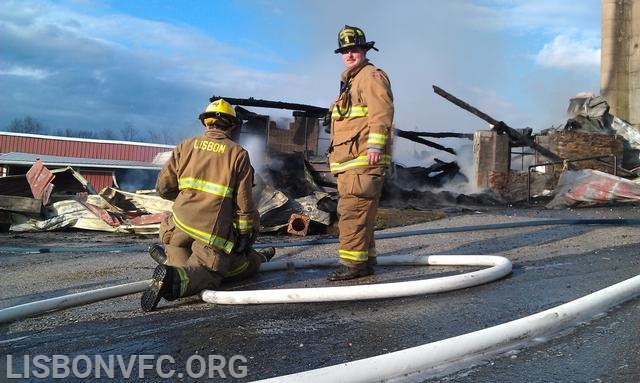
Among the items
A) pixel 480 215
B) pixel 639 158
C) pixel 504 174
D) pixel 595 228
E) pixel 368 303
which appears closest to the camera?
pixel 368 303

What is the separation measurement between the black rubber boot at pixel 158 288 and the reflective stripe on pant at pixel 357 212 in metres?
1.35

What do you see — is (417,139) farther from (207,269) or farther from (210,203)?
(207,269)

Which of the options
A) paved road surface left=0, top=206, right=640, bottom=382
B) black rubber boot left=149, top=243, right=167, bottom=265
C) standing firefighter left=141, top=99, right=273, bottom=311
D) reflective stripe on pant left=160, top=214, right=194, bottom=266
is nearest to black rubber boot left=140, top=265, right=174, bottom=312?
paved road surface left=0, top=206, right=640, bottom=382

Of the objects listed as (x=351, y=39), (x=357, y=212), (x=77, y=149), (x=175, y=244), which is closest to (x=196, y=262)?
(x=175, y=244)

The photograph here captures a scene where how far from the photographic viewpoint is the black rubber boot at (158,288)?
11.2 feet

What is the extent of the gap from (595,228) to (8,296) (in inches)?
260

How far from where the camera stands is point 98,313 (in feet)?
11.6

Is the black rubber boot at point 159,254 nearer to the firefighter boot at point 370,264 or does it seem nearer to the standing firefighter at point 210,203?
the standing firefighter at point 210,203

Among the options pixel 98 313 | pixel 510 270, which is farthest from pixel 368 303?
pixel 98 313

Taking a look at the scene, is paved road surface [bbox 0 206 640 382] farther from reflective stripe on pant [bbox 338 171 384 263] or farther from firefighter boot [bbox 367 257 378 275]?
reflective stripe on pant [bbox 338 171 384 263]

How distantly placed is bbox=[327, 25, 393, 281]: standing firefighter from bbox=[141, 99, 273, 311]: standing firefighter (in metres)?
0.71

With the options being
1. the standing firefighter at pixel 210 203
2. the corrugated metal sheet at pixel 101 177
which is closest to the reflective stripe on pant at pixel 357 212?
the standing firefighter at pixel 210 203

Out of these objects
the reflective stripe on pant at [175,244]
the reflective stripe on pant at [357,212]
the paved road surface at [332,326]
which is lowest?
the paved road surface at [332,326]

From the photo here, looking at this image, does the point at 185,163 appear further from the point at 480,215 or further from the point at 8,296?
the point at 480,215
